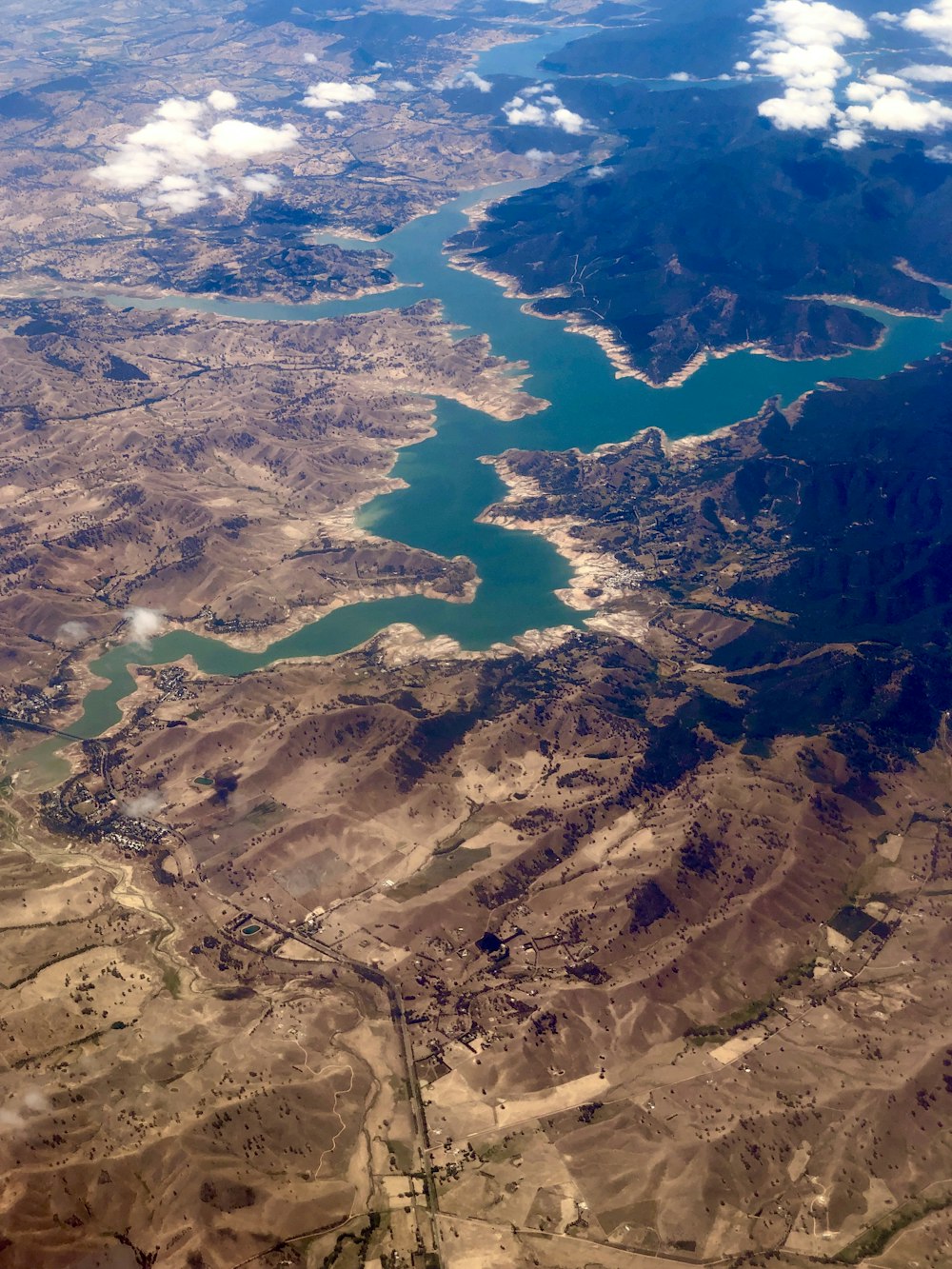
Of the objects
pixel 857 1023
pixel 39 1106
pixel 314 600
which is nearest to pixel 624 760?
pixel 857 1023

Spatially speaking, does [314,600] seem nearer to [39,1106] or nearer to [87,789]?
[87,789]

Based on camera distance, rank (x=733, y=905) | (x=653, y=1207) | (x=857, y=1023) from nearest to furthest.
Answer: (x=653, y=1207) < (x=857, y=1023) < (x=733, y=905)

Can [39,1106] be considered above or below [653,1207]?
above

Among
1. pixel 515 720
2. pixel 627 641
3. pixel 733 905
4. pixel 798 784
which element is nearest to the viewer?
pixel 733 905

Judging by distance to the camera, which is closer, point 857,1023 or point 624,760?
point 857,1023

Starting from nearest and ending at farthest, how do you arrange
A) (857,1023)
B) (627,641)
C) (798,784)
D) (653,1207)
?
(653,1207), (857,1023), (798,784), (627,641)

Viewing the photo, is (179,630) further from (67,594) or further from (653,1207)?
(653,1207)

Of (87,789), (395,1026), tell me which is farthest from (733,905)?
(87,789)

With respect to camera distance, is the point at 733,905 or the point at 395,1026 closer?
the point at 395,1026

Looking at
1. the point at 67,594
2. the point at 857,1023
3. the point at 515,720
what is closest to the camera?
the point at 857,1023
